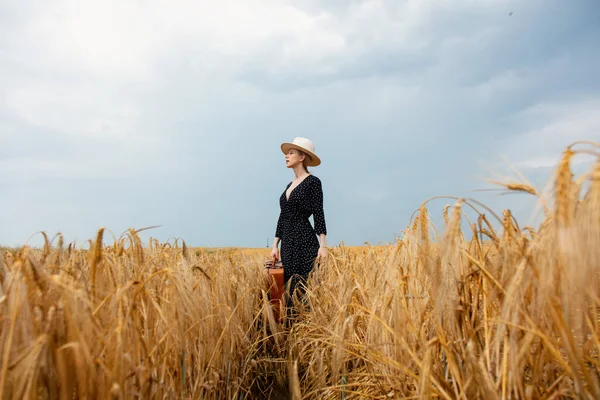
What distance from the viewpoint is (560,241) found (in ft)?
3.52

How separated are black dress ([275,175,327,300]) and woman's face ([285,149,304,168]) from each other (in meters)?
0.21

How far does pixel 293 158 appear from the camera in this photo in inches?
171

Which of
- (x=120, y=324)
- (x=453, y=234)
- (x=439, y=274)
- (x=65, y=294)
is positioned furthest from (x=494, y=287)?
(x=65, y=294)

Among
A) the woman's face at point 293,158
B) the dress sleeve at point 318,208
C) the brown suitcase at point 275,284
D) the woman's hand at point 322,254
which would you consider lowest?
the brown suitcase at point 275,284

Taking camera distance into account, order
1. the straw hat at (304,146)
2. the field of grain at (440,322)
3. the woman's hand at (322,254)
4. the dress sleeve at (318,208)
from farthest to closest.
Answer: the straw hat at (304,146) < the dress sleeve at (318,208) < the woman's hand at (322,254) < the field of grain at (440,322)

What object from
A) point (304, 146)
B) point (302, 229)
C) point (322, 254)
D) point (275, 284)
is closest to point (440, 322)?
point (322, 254)

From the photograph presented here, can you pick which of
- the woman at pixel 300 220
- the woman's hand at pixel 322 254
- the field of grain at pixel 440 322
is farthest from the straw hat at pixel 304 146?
the field of grain at pixel 440 322

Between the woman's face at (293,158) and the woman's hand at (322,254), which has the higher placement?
the woman's face at (293,158)

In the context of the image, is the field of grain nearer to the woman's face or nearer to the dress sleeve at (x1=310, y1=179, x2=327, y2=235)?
the dress sleeve at (x1=310, y1=179, x2=327, y2=235)

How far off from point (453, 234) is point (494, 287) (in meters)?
0.29

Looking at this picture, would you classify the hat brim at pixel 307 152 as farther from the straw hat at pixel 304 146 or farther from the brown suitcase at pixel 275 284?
the brown suitcase at pixel 275 284

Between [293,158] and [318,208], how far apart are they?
0.54 meters

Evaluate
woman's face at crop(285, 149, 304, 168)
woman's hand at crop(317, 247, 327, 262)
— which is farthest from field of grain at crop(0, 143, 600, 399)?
woman's face at crop(285, 149, 304, 168)

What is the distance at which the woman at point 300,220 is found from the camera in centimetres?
420
